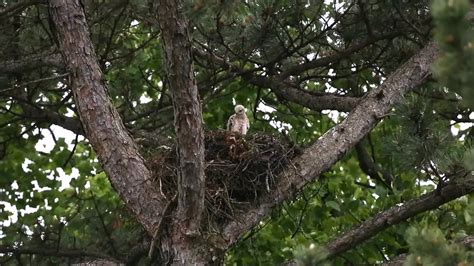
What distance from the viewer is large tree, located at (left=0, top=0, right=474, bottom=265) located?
517 cm

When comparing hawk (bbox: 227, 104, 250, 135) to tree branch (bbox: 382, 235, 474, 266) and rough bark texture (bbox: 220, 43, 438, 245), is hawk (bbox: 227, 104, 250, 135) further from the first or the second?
tree branch (bbox: 382, 235, 474, 266)

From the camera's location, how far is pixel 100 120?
5648 millimetres

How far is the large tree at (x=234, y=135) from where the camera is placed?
5168mm

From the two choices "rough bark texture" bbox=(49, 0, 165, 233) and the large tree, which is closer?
the large tree

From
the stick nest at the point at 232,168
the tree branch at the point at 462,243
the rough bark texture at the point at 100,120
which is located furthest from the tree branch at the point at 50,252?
the tree branch at the point at 462,243

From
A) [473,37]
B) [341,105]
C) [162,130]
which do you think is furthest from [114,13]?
[473,37]

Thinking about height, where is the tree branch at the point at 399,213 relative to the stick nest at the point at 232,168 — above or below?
below

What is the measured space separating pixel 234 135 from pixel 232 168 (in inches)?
21.3

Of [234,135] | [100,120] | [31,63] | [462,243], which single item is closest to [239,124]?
[234,135]

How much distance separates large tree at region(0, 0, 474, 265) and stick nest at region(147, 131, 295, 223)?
0.02m

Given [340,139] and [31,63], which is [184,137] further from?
[31,63]

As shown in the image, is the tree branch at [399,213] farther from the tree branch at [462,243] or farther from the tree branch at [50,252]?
the tree branch at [50,252]

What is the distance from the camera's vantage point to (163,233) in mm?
5465

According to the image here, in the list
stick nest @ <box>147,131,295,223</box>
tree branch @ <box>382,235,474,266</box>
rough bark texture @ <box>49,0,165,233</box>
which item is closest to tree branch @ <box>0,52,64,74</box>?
stick nest @ <box>147,131,295,223</box>
